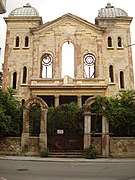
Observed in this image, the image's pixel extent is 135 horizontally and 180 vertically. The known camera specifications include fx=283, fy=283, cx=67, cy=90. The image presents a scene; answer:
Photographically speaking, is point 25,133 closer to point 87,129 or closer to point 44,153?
point 44,153

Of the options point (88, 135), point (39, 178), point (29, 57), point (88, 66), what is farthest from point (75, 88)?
point (39, 178)

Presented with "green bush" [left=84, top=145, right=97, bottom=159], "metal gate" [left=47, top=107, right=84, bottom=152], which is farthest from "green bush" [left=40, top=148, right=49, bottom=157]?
"green bush" [left=84, top=145, right=97, bottom=159]

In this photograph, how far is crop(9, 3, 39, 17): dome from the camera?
126 feet

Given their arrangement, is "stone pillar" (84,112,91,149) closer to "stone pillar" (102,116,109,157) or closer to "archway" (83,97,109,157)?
"archway" (83,97,109,157)

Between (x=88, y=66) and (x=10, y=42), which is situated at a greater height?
(x=10, y=42)

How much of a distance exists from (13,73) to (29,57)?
9.51 feet

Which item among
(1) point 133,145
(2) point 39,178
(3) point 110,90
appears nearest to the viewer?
(2) point 39,178

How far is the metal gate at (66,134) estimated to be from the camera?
71.6 feet

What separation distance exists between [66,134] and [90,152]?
8.97 feet

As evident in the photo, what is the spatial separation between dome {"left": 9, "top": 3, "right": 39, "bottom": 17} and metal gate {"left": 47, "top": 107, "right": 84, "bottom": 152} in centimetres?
2045

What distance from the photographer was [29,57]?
3638 centimetres

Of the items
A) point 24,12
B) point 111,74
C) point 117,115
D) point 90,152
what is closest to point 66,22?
point 24,12

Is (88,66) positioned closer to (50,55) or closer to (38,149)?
(50,55)

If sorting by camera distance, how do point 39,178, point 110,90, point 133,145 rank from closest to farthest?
point 39,178, point 133,145, point 110,90
